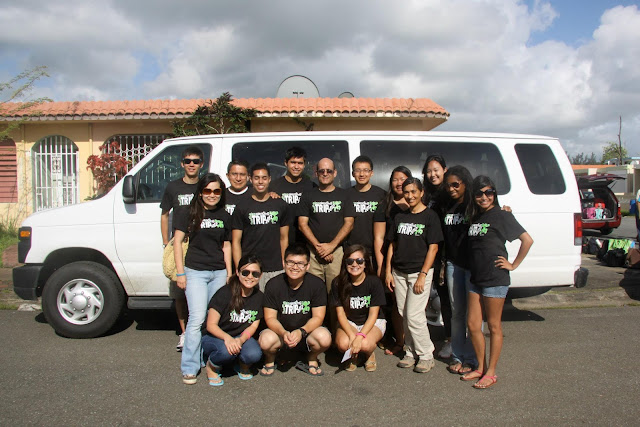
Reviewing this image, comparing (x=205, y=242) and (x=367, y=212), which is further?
(x=367, y=212)

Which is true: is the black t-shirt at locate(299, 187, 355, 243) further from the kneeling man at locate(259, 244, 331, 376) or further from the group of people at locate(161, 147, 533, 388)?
the kneeling man at locate(259, 244, 331, 376)

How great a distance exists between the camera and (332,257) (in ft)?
13.5

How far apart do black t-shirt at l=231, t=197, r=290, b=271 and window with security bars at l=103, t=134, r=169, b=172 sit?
7132 millimetres

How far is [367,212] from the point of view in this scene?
411cm

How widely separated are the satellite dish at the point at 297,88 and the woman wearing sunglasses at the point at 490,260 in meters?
8.08

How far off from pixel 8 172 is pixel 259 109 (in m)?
6.35

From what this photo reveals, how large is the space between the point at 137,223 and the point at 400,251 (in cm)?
260

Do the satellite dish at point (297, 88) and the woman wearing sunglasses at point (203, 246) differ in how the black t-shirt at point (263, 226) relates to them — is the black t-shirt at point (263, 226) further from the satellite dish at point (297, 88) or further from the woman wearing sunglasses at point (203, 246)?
the satellite dish at point (297, 88)

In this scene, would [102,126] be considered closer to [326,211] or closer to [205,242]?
[205,242]

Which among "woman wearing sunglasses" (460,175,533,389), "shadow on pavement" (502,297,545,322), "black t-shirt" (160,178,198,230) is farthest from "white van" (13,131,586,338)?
"woman wearing sunglasses" (460,175,533,389)

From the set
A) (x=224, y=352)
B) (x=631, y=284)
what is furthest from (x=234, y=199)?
(x=631, y=284)

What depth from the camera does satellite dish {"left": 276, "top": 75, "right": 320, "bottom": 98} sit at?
11.1 meters

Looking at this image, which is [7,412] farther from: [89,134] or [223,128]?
[89,134]

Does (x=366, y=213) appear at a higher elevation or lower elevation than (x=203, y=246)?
higher
